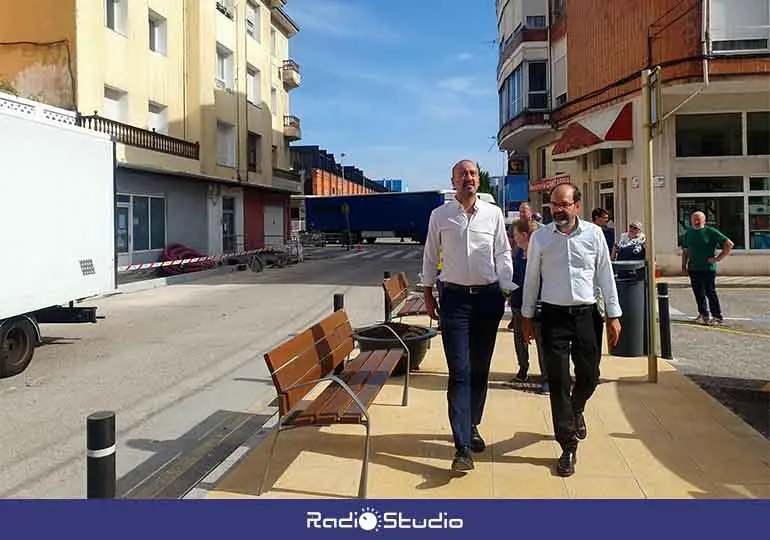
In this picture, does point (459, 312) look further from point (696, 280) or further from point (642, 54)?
point (642, 54)

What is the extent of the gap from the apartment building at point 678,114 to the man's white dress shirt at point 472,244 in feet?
41.1

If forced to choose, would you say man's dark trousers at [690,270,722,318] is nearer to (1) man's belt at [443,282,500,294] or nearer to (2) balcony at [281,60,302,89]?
(1) man's belt at [443,282,500,294]

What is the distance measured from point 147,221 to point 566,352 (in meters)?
21.8

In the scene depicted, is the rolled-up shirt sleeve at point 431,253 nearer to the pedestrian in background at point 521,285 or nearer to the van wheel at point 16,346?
the pedestrian in background at point 521,285

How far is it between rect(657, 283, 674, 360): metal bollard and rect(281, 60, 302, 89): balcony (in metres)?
33.7

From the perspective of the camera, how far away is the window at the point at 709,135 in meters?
20.3

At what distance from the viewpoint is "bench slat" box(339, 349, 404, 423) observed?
457 cm

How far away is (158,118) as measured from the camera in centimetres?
2561

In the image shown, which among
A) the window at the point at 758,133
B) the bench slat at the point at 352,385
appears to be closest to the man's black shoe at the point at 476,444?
the bench slat at the point at 352,385
